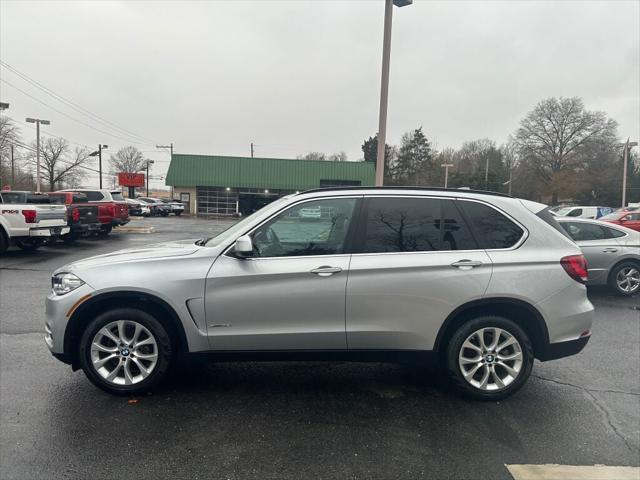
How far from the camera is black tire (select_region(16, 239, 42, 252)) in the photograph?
504 inches

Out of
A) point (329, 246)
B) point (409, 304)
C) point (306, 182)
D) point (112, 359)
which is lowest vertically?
point (112, 359)

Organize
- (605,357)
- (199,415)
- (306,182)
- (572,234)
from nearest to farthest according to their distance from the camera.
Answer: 1. (199,415)
2. (605,357)
3. (572,234)
4. (306,182)

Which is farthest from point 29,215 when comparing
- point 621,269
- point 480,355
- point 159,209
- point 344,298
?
point 159,209

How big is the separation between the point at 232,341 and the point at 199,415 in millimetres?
621

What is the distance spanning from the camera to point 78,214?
48.3 ft

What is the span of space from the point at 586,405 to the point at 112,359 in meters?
4.14

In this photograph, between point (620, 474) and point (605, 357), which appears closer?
point (620, 474)

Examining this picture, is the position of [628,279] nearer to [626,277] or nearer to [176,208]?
[626,277]

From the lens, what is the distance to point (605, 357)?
15.9 ft

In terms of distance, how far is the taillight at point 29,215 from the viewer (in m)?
11.9

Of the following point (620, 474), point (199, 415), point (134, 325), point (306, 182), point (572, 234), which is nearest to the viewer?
point (620, 474)

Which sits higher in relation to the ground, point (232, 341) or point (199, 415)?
point (232, 341)

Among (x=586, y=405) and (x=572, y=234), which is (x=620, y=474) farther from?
(x=572, y=234)

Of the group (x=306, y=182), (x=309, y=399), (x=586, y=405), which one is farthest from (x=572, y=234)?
(x=306, y=182)
